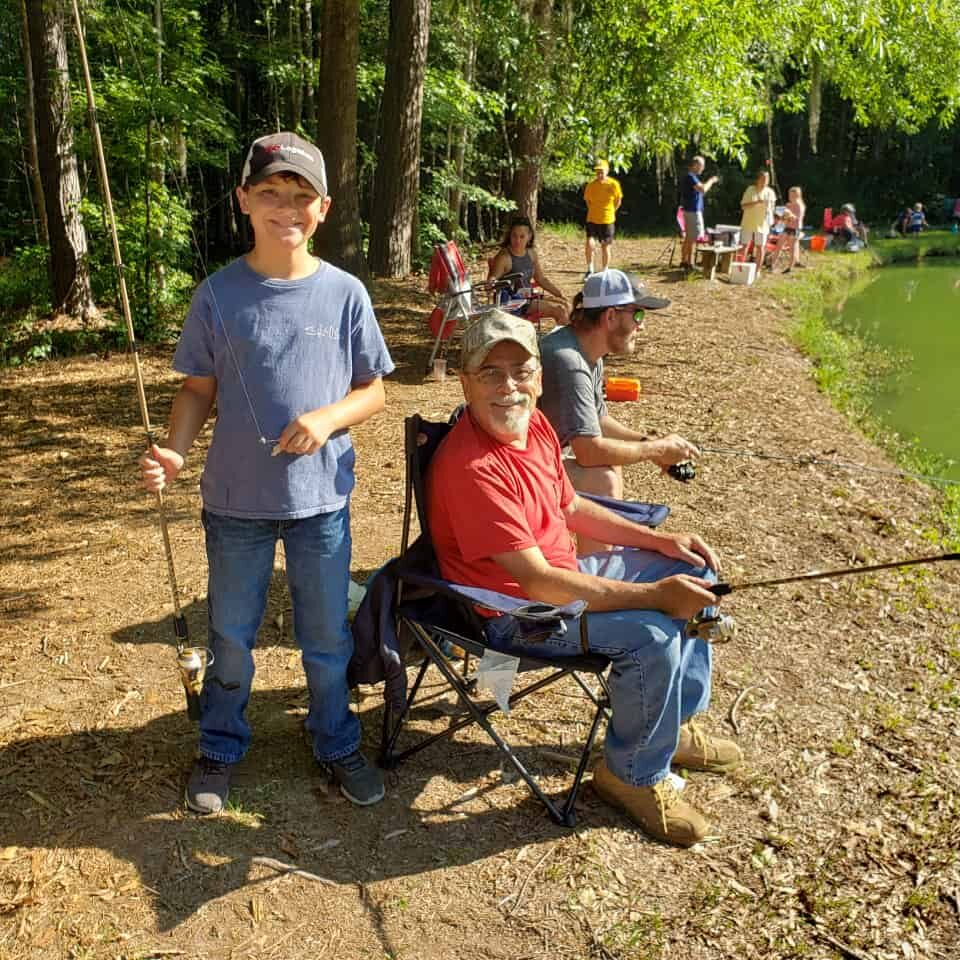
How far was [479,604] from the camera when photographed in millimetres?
2750

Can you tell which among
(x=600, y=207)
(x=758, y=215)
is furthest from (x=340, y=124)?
(x=758, y=215)

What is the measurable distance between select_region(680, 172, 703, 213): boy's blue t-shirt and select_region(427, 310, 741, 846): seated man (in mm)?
13643

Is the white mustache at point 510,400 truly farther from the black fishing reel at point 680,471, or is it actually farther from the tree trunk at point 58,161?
the tree trunk at point 58,161

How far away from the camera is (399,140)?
37.2 feet

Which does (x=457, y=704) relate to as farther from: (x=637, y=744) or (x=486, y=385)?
(x=486, y=385)

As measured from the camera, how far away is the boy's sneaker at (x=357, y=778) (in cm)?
309

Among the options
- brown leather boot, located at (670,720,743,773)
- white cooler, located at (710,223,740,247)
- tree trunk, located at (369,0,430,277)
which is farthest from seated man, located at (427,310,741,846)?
white cooler, located at (710,223,740,247)

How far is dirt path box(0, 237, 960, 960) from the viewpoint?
2.66 metres

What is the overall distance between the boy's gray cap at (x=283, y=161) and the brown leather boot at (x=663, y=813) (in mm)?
1967

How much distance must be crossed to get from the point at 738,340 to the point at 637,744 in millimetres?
8915

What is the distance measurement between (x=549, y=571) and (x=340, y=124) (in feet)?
24.9

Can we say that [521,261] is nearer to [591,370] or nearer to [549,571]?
[591,370]

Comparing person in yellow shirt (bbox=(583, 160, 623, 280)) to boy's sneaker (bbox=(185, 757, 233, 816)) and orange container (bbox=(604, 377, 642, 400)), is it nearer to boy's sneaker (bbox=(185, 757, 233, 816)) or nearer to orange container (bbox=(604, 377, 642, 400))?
orange container (bbox=(604, 377, 642, 400))

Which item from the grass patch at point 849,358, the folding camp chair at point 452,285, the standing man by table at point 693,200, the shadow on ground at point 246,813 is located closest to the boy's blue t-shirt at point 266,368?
the shadow on ground at point 246,813
